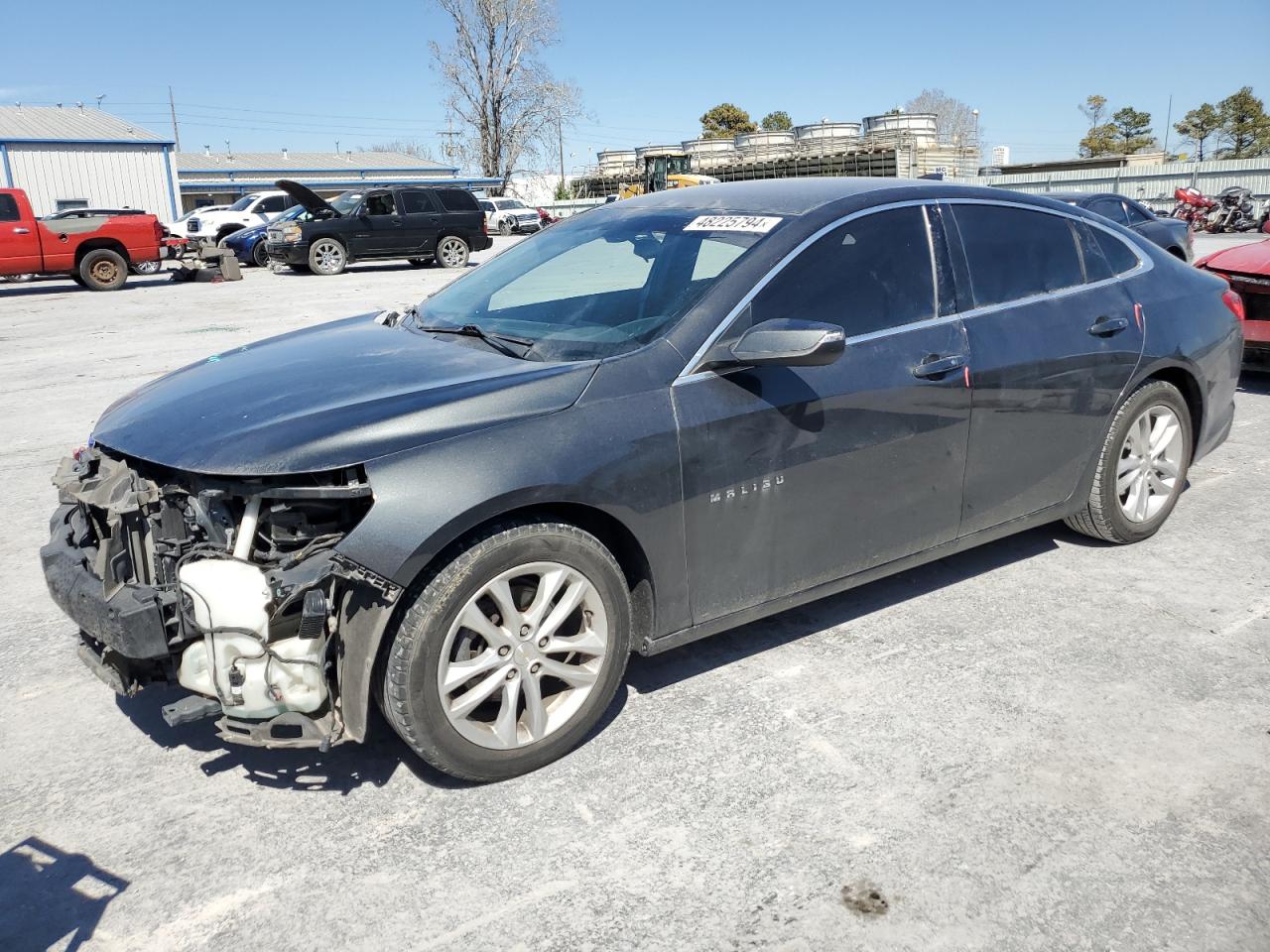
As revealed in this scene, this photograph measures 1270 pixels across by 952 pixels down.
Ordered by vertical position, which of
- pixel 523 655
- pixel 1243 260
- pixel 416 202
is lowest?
pixel 523 655

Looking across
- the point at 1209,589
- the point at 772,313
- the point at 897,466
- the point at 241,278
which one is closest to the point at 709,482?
the point at 772,313

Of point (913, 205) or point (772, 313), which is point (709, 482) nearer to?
point (772, 313)

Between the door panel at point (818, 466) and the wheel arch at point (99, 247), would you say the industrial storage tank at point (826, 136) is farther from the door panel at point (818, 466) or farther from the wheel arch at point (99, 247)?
the door panel at point (818, 466)

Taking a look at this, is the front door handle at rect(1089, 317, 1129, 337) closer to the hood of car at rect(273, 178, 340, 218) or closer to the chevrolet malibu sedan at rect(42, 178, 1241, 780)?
the chevrolet malibu sedan at rect(42, 178, 1241, 780)

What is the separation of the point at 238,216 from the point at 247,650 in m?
29.2

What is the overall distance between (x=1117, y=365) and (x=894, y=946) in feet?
9.74

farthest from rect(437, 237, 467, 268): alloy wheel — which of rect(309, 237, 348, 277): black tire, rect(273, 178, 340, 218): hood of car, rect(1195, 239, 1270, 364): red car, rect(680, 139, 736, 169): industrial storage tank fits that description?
rect(680, 139, 736, 169): industrial storage tank

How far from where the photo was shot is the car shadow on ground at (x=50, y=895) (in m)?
2.41

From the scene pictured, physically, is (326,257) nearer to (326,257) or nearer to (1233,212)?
(326,257)

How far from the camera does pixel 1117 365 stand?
436 cm

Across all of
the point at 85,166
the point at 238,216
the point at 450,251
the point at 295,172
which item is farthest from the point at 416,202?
the point at 295,172

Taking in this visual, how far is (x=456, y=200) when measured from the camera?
2402 centimetres

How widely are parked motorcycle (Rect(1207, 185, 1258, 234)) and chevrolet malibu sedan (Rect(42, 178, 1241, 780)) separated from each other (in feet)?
101

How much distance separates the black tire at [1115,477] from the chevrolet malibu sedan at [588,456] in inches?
1.5
